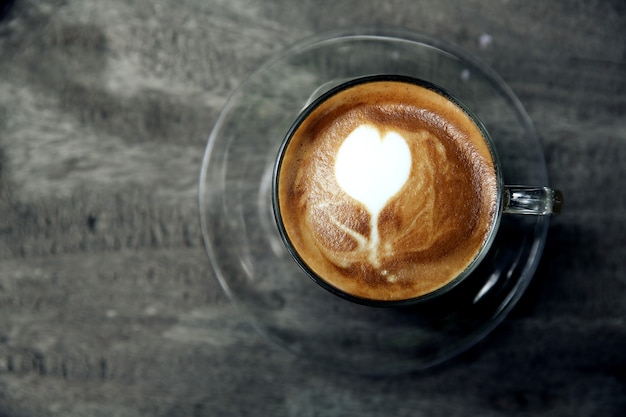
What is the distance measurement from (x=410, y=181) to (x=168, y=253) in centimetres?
45

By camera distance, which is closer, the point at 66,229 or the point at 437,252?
the point at 437,252

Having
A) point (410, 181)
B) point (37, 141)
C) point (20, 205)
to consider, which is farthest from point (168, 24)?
point (410, 181)

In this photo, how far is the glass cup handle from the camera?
80cm

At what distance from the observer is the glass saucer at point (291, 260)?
948 millimetres

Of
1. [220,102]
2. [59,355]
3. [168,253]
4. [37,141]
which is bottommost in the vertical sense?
[59,355]

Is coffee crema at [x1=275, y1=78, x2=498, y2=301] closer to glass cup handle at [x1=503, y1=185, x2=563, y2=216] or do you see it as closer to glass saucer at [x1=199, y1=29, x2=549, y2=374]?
glass cup handle at [x1=503, y1=185, x2=563, y2=216]

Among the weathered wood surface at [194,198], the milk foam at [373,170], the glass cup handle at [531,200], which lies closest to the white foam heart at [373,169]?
the milk foam at [373,170]

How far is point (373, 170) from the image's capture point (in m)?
0.80

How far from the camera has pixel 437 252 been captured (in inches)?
32.5

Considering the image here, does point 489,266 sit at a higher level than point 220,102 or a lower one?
lower

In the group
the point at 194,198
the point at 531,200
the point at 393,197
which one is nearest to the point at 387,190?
the point at 393,197

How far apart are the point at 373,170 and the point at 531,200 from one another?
225 mm

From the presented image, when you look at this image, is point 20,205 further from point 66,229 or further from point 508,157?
point 508,157

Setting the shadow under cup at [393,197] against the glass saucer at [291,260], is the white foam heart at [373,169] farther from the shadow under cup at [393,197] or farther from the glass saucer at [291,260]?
the glass saucer at [291,260]
